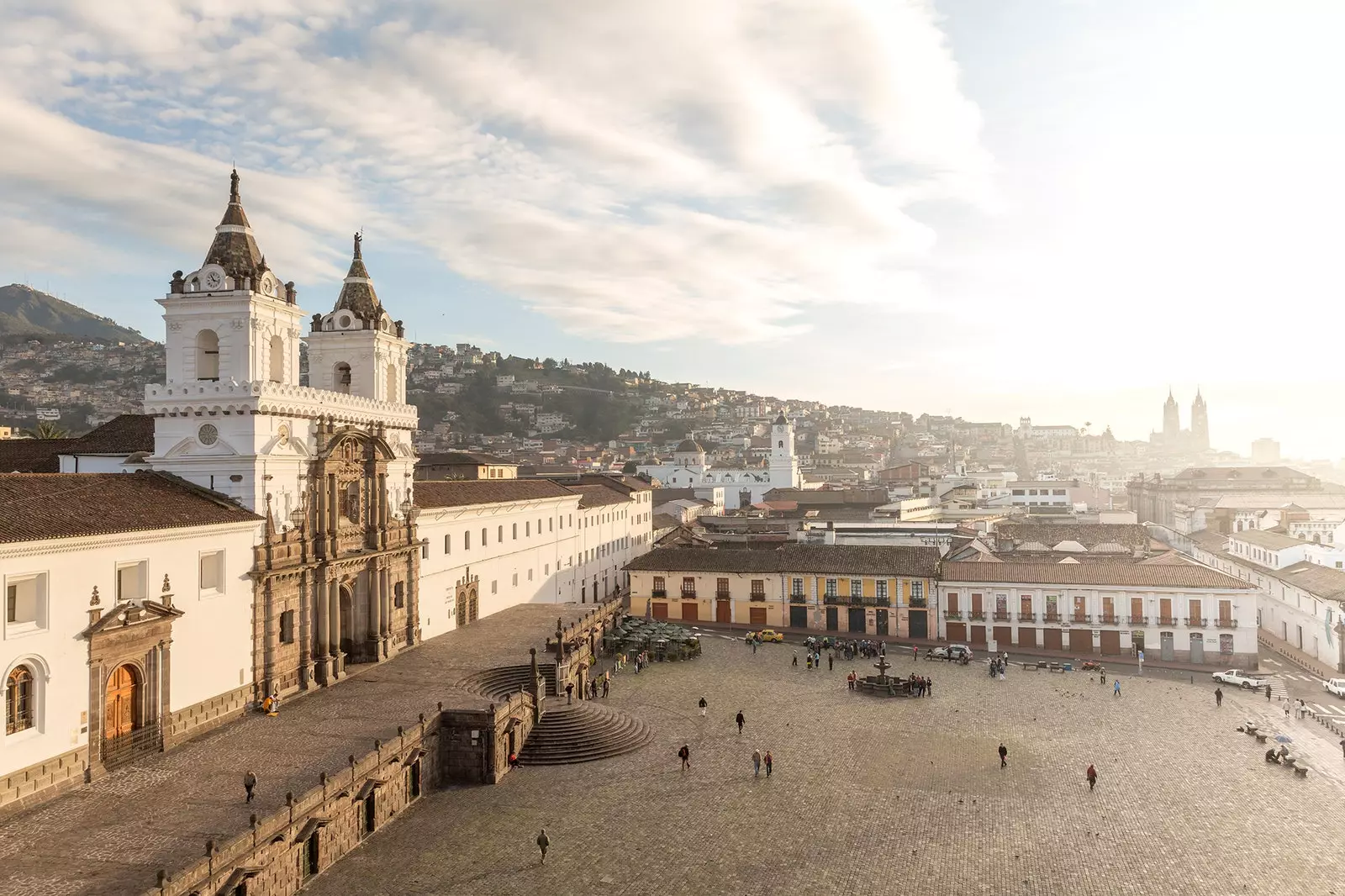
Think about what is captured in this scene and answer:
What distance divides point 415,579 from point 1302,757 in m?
34.3

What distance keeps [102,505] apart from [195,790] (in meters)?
7.98

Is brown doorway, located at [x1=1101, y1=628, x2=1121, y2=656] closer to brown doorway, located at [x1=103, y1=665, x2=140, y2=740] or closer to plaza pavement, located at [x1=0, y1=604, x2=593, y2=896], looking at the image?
plaza pavement, located at [x1=0, y1=604, x2=593, y2=896]

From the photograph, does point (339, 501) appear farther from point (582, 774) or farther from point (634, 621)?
point (634, 621)

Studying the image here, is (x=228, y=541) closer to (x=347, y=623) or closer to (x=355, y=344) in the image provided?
(x=347, y=623)

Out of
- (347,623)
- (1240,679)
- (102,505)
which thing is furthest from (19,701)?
(1240,679)

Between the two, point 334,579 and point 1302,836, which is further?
point 334,579

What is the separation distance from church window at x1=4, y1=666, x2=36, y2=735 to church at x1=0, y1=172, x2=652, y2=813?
0.14ft

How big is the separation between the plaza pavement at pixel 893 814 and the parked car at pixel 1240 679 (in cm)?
626

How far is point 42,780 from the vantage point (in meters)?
19.9

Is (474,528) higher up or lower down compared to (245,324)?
lower down

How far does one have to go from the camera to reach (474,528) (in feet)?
148

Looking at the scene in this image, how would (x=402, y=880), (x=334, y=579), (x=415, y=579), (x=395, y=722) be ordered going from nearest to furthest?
(x=402, y=880), (x=395, y=722), (x=334, y=579), (x=415, y=579)

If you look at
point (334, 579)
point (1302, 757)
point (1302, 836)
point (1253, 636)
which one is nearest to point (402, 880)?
point (334, 579)

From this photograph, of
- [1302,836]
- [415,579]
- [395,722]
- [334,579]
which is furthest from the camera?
[415,579]
